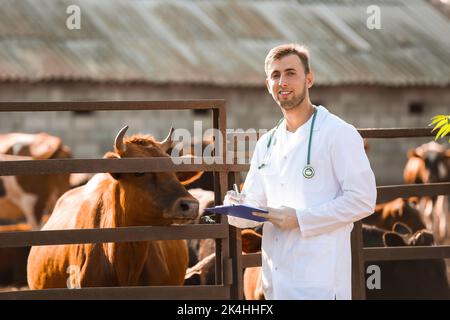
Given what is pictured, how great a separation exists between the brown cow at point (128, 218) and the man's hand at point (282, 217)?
189 cm

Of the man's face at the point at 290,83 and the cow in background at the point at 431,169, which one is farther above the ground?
the cow in background at the point at 431,169

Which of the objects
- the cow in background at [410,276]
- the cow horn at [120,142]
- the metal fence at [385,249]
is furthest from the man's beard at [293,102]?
the cow in background at [410,276]

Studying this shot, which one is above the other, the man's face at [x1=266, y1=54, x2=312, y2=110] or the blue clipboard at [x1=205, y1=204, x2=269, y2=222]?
the man's face at [x1=266, y1=54, x2=312, y2=110]

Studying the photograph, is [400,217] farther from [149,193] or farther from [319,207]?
[319,207]

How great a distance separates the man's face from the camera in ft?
17.4

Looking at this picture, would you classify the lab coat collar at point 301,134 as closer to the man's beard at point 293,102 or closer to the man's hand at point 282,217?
the man's beard at point 293,102

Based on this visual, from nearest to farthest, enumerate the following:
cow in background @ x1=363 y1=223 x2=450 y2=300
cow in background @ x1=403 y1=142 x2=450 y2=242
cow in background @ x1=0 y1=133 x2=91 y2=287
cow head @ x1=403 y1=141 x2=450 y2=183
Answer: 1. cow in background @ x1=363 y1=223 x2=450 y2=300
2. cow in background @ x1=0 y1=133 x2=91 y2=287
3. cow in background @ x1=403 y1=142 x2=450 y2=242
4. cow head @ x1=403 y1=141 x2=450 y2=183

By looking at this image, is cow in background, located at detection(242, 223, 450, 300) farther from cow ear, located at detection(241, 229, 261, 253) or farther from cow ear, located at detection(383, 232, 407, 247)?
cow ear, located at detection(241, 229, 261, 253)

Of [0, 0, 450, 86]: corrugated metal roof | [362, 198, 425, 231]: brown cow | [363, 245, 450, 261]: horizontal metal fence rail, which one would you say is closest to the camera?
[363, 245, 450, 261]: horizontal metal fence rail

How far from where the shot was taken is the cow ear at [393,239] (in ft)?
29.2

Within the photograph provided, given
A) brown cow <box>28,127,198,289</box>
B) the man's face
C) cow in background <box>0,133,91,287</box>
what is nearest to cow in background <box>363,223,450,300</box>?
brown cow <box>28,127,198,289</box>

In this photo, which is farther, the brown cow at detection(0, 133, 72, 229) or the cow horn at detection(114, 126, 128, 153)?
the brown cow at detection(0, 133, 72, 229)

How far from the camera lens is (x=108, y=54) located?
2341 centimetres

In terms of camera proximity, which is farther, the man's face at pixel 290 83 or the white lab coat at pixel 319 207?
the man's face at pixel 290 83
